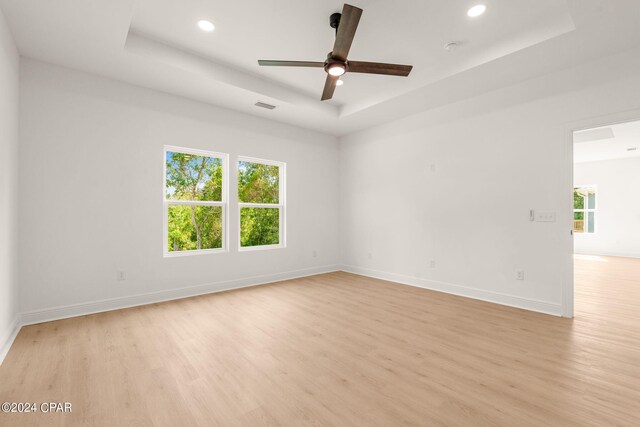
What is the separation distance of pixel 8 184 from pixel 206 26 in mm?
2400

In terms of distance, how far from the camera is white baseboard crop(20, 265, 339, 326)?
3205mm

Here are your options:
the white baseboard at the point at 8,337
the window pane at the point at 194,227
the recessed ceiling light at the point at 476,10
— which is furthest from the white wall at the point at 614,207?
the white baseboard at the point at 8,337

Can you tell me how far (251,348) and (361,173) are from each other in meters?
4.08

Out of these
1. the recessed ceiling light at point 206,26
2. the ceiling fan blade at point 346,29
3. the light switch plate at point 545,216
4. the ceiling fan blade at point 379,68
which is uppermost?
the recessed ceiling light at point 206,26

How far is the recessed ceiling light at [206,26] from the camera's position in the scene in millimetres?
2893

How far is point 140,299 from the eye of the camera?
12.6 ft

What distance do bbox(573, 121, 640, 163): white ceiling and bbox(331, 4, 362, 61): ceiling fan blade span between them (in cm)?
513

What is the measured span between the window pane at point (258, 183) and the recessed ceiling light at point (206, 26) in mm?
2224

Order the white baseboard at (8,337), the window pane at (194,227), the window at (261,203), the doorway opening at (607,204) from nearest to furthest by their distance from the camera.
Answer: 1. the white baseboard at (8,337)
2. the window pane at (194,227)
3. the window at (261,203)
4. the doorway opening at (607,204)

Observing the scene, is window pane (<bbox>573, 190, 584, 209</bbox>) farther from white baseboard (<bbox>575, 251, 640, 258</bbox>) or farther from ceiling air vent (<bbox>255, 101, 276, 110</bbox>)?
ceiling air vent (<bbox>255, 101, 276, 110</bbox>)

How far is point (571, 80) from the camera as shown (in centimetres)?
338

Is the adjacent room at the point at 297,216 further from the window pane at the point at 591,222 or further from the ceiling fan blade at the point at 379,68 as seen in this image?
the window pane at the point at 591,222

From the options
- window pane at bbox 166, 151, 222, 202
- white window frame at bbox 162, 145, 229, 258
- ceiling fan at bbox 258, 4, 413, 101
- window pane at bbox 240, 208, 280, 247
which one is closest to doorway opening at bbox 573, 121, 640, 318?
ceiling fan at bbox 258, 4, 413, 101

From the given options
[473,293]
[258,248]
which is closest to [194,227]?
[258,248]
